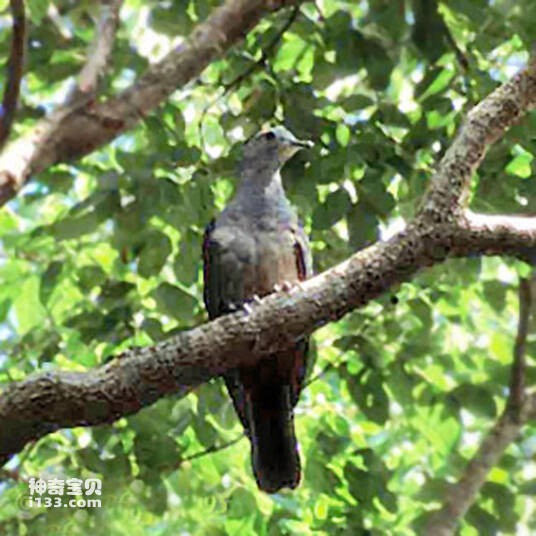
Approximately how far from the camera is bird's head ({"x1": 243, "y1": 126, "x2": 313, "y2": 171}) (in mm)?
4137

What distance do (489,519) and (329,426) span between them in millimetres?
689

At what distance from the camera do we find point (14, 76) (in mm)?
3574

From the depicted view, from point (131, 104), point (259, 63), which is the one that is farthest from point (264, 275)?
point (259, 63)

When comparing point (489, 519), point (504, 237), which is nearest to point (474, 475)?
point (489, 519)

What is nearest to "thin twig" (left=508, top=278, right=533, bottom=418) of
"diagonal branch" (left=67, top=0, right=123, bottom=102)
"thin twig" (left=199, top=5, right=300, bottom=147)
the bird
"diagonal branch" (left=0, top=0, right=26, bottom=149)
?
the bird

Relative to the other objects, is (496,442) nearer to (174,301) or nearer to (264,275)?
(264,275)

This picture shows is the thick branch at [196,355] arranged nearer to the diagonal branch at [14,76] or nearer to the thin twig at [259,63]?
the diagonal branch at [14,76]

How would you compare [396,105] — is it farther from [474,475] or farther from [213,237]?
[474,475]

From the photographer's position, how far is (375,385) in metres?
4.21

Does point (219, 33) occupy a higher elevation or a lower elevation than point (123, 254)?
higher

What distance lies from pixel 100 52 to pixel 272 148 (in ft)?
2.42

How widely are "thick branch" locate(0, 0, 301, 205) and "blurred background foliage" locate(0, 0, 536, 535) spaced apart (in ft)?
0.59

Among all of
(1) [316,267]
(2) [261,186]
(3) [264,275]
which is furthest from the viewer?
(1) [316,267]

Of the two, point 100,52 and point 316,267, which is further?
point 316,267
